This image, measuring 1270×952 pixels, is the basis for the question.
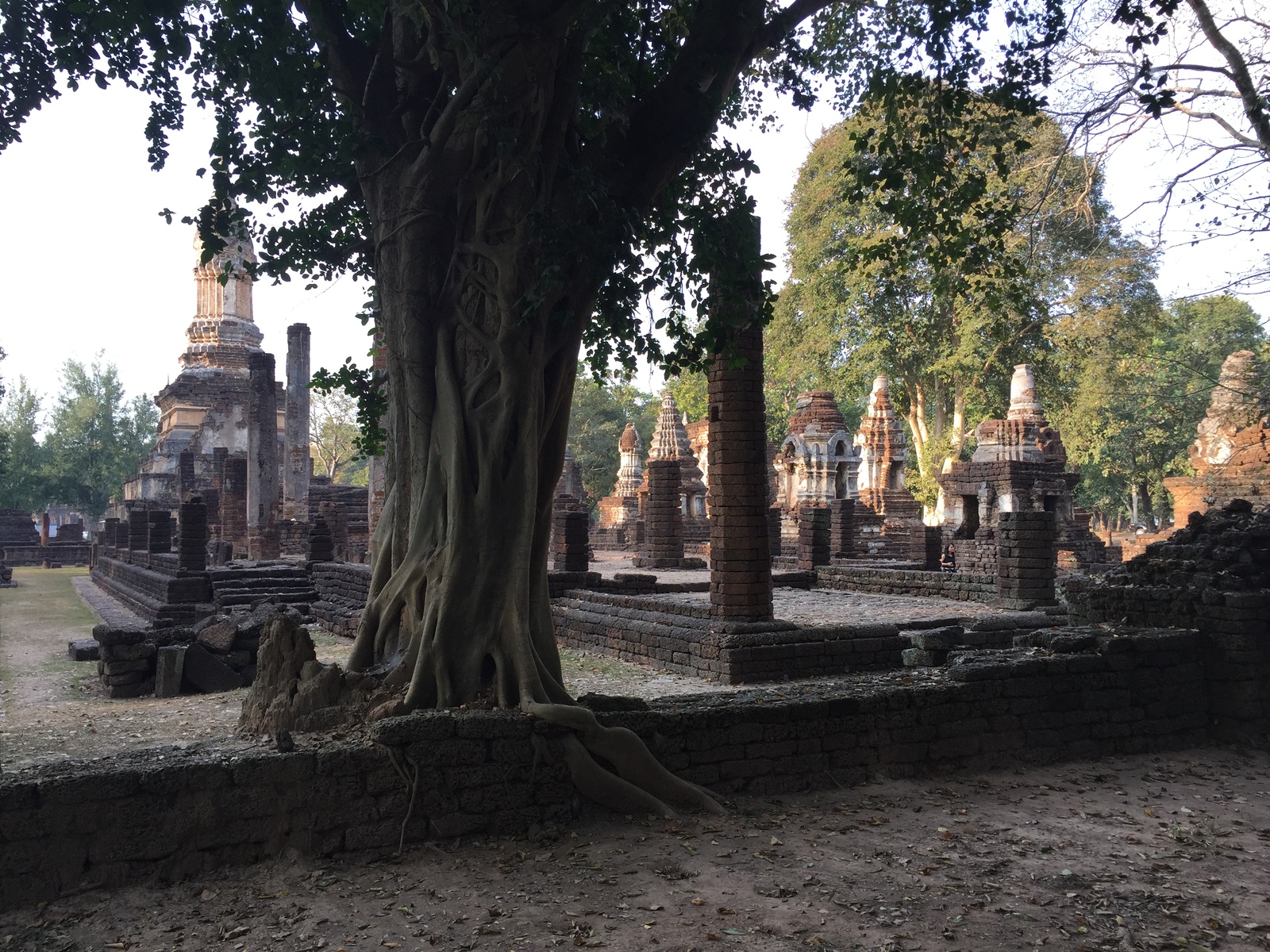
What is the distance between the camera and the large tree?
16.3 ft

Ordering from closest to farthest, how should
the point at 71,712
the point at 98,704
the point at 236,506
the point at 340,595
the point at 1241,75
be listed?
the point at 71,712 → the point at 98,704 → the point at 1241,75 → the point at 340,595 → the point at 236,506

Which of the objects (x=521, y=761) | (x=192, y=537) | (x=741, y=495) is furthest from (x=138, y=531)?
(x=521, y=761)

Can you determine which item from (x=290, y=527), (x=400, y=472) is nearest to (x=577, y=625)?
(x=400, y=472)

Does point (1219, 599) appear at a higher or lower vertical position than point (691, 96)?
lower

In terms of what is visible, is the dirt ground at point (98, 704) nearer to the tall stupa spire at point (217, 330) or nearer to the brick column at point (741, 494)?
the brick column at point (741, 494)

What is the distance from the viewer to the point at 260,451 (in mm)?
22547

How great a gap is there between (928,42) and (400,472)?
4.18m

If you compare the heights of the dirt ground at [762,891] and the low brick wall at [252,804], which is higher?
the low brick wall at [252,804]

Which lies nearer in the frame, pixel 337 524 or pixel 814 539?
pixel 814 539

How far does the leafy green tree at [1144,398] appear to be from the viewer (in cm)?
2805

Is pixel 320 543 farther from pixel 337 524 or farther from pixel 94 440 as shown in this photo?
pixel 94 440

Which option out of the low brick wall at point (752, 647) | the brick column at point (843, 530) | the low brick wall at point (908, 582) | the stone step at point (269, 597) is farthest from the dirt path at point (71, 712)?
the brick column at point (843, 530)

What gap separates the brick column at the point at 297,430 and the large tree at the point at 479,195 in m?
19.5

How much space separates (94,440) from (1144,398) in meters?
42.2
